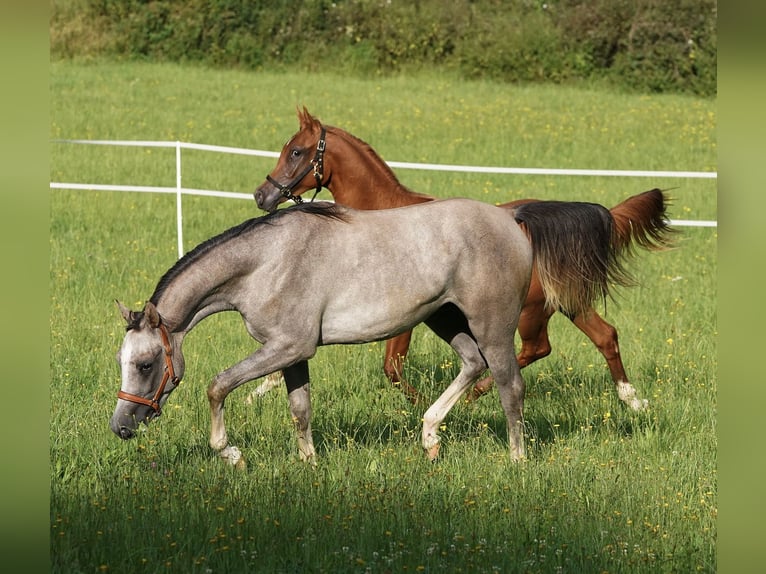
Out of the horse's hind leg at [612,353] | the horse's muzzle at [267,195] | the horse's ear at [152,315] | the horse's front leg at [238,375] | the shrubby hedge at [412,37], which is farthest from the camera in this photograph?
the shrubby hedge at [412,37]

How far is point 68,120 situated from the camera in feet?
72.5

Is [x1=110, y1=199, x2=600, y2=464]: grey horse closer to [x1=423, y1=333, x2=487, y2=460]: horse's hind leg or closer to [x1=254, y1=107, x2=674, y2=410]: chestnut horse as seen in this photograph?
[x1=423, y1=333, x2=487, y2=460]: horse's hind leg

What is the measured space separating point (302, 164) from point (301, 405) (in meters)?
2.46

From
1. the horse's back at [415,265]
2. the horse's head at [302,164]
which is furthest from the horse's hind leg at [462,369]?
the horse's head at [302,164]

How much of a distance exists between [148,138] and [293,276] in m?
17.0

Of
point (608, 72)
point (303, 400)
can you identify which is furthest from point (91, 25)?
point (303, 400)

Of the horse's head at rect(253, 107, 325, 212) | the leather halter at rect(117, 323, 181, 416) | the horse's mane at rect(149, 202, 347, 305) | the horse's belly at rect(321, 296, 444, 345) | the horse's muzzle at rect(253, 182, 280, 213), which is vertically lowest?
the leather halter at rect(117, 323, 181, 416)

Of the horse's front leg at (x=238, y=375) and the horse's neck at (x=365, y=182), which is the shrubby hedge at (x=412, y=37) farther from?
the horse's front leg at (x=238, y=375)

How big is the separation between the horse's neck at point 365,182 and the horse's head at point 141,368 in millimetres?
2529

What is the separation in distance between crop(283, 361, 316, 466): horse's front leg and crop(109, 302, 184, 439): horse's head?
2.64ft

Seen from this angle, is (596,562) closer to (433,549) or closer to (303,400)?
(433,549)

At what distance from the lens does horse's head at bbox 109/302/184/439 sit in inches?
198

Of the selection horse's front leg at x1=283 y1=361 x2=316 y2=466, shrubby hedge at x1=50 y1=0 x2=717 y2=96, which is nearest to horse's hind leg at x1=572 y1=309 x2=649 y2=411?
horse's front leg at x1=283 y1=361 x2=316 y2=466

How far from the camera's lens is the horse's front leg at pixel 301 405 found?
18.6 ft
